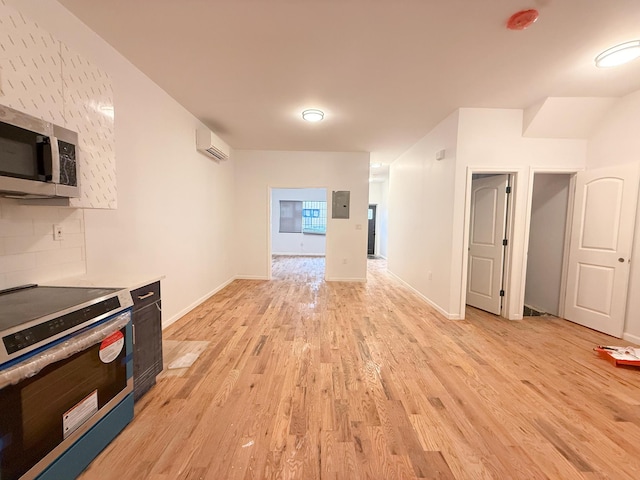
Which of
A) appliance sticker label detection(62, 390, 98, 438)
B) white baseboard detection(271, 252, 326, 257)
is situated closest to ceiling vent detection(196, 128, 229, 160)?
appliance sticker label detection(62, 390, 98, 438)

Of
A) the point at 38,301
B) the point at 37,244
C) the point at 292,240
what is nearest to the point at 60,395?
the point at 38,301

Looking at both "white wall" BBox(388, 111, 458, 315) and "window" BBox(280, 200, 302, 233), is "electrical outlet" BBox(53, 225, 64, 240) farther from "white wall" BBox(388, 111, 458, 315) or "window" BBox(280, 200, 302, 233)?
"window" BBox(280, 200, 302, 233)

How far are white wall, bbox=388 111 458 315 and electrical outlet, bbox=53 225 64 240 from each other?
3.89m

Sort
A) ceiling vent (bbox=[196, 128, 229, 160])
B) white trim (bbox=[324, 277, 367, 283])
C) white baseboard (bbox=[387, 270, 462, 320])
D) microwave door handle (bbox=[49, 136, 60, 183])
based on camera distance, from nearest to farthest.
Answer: microwave door handle (bbox=[49, 136, 60, 183]) < white baseboard (bbox=[387, 270, 462, 320]) < ceiling vent (bbox=[196, 128, 229, 160]) < white trim (bbox=[324, 277, 367, 283])

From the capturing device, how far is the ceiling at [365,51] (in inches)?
68.7

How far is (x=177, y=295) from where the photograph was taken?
3.25 metres

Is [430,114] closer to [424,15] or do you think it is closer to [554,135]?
[554,135]

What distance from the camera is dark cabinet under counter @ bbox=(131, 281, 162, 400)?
1729 mm

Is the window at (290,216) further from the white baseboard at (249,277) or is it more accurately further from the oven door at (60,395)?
the oven door at (60,395)

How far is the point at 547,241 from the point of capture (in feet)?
12.4

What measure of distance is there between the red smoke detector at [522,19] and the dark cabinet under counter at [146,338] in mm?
3179

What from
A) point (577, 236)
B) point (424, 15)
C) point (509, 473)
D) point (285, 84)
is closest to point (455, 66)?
point (424, 15)

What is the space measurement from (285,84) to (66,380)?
288cm

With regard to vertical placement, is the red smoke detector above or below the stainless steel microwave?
above
